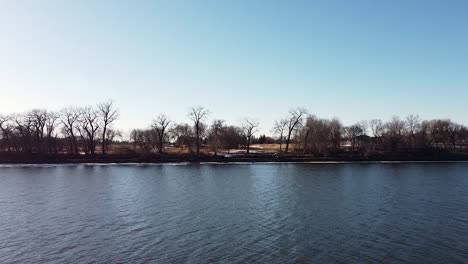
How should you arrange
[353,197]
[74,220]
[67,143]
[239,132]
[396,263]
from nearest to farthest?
[396,263] < [74,220] < [353,197] < [67,143] < [239,132]

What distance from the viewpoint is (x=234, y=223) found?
32.9m

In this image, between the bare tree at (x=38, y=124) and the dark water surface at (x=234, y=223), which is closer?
the dark water surface at (x=234, y=223)

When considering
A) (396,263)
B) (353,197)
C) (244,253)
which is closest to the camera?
(396,263)

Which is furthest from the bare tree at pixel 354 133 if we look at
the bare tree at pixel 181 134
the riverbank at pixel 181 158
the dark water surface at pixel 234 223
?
the dark water surface at pixel 234 223

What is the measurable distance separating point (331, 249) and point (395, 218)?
474 inches

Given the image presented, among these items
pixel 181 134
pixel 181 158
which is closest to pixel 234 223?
pixel 181 158

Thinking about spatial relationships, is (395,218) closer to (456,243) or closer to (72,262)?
A: (456,243)

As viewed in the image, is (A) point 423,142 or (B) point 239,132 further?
(B) point 239,132

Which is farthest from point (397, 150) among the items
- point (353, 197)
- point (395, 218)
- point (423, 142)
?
point (395, 218)

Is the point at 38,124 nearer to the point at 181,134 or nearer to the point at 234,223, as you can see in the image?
the point at 181,134

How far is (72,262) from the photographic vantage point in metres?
22.9

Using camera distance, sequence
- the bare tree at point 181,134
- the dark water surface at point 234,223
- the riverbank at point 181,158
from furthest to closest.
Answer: the bare tree at point 181,134
the riverbank at point 181,158
the dark water surface at point 234,223

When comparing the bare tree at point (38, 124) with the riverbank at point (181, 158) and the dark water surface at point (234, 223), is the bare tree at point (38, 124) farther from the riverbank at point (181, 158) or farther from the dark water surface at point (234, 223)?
the dark water surface at point (234, 223)

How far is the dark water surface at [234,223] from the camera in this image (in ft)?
80.5
